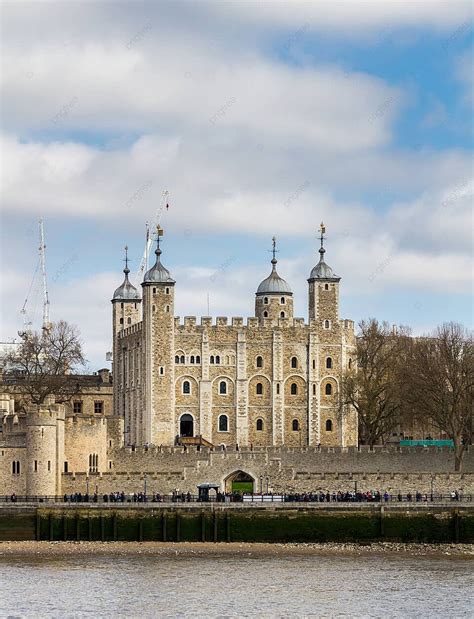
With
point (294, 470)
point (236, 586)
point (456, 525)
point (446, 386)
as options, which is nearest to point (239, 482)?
point (294, 470)

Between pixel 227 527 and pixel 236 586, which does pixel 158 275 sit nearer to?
pixel 227 527

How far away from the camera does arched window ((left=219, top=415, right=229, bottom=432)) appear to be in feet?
401

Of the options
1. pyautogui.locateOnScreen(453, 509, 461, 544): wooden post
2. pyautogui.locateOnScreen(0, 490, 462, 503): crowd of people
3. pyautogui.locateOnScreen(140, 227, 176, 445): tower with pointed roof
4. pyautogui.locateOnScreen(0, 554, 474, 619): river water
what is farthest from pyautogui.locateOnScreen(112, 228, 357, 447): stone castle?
pyautogui.locateOnScreen(0, 554, 474, 619): river water

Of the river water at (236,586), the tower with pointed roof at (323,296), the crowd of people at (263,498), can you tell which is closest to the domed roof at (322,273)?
the tower with pointed roof at (323,296)

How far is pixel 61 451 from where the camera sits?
9619 centimetres

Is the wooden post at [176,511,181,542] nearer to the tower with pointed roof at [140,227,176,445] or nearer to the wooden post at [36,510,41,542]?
the wooden post at [36,510,41,542]

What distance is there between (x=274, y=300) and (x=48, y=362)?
716 inches

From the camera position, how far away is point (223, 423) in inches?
4820

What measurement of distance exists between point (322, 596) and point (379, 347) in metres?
54.7

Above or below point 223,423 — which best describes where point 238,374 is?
above

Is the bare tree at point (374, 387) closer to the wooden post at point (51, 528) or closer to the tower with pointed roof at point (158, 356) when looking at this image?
the tower with pointed roof at point (158, 356)

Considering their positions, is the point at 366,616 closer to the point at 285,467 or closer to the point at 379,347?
the point at 285,467

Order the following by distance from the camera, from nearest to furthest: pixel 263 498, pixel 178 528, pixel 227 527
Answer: pixel 227 527 → pixel 178 528 → pixel 263 498

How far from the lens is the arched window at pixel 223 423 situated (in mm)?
122312
